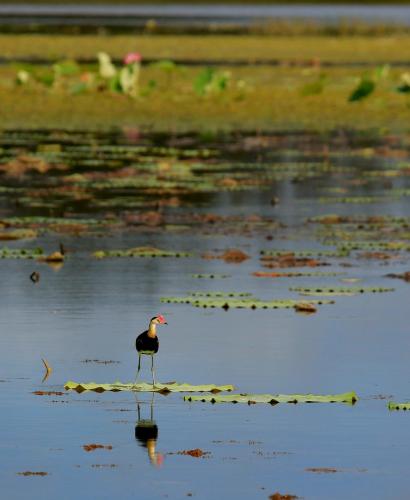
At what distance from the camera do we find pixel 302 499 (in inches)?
427

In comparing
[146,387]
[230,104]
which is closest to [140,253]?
[146,387]

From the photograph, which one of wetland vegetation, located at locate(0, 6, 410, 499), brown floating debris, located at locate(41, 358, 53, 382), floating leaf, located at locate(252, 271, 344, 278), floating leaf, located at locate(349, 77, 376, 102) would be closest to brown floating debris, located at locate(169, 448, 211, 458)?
wetland vegetation, located at locate(0, 6, 410, 499)

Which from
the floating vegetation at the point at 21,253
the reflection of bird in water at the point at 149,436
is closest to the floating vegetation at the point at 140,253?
the floating vegetation at the point at 21,253

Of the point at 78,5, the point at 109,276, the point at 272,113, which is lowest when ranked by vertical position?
the point at 109,276

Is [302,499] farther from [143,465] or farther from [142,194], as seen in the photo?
[142,194]

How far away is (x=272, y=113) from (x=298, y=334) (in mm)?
29581

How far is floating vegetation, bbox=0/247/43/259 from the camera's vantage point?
21.5m

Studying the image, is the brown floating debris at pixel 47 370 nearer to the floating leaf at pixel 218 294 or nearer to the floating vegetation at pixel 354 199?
the floating leaf at pixel 218 294

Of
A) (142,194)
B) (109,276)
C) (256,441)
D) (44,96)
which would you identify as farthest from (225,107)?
(256,441)

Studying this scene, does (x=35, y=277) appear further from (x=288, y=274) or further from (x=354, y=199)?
(x=354, y=199)

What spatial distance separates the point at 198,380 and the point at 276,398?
2.85ft

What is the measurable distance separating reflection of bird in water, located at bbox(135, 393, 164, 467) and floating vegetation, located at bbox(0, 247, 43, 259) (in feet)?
27.8

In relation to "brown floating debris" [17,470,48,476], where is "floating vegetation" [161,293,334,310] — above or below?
above

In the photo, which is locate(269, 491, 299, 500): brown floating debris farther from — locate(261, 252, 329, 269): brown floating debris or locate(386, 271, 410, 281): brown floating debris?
locate(261, 252, 329, 269): brown floating debris
